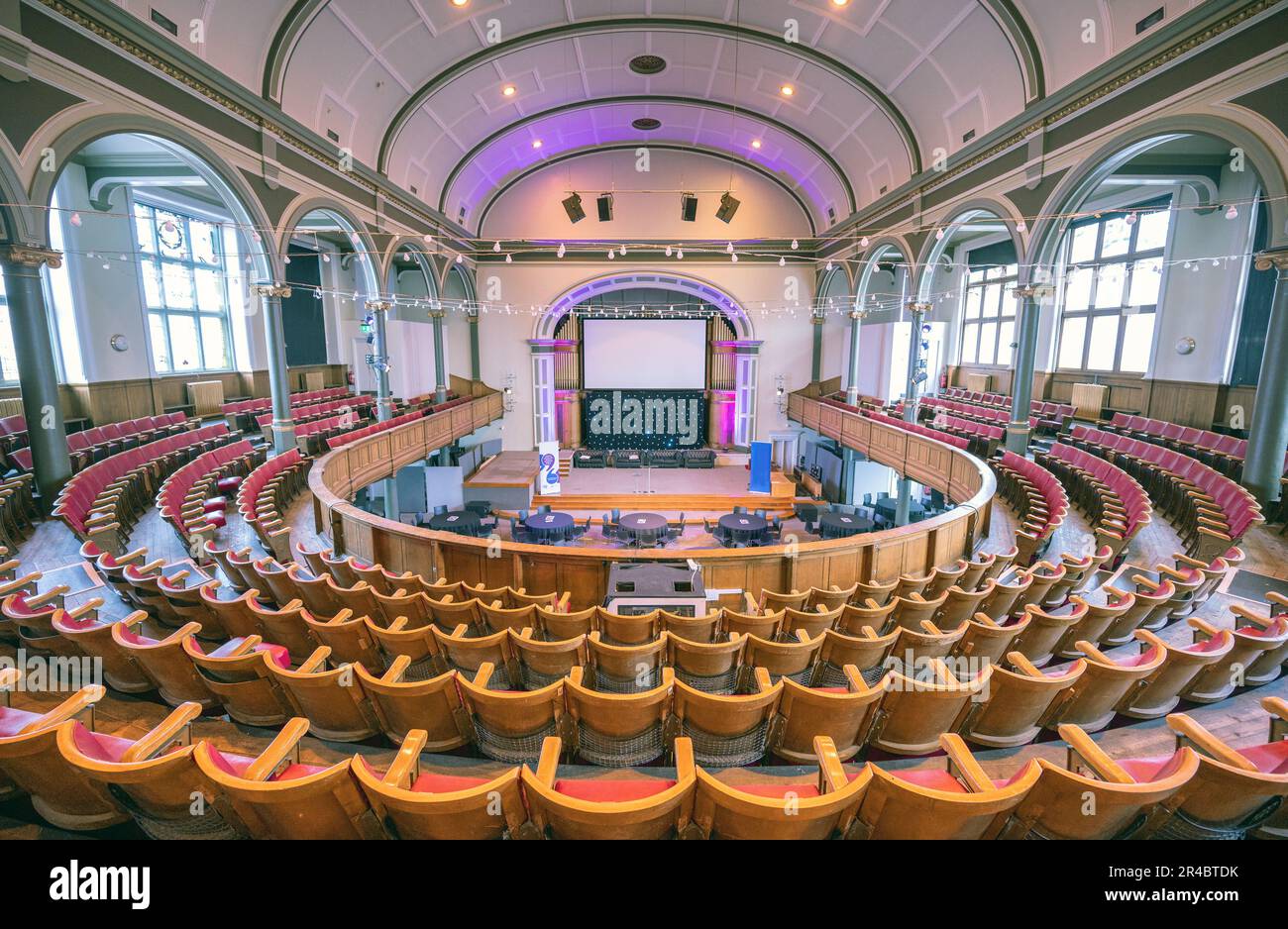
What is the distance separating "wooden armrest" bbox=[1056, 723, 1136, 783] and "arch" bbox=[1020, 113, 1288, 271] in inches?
315

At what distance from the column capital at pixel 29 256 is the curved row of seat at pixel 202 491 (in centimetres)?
297

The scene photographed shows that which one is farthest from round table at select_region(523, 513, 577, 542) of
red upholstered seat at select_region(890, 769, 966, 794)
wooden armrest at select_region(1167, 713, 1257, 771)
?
wooden armrest at select_region(1167, 713, 1257, 771)

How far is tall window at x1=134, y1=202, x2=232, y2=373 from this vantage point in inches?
606

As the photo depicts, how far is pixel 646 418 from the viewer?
24734mm

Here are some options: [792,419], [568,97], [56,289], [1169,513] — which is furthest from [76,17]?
[792,419]

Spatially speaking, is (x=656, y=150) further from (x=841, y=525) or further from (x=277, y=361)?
(x=277, y=361)

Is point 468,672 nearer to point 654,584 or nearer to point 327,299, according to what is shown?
point 654,584

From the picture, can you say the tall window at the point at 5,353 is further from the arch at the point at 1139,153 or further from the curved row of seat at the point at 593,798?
the arch at the point at 1139,153

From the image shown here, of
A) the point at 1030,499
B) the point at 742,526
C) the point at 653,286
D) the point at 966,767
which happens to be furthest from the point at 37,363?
the point at 653,286

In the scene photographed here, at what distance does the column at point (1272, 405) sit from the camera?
716 cm

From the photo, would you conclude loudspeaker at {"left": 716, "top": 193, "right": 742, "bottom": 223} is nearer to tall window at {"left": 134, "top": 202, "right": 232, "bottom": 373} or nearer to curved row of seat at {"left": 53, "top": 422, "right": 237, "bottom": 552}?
tall window at {"left": 134, "top": 202, "right": 232, "bottom": 373}

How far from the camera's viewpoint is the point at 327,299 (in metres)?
22.0

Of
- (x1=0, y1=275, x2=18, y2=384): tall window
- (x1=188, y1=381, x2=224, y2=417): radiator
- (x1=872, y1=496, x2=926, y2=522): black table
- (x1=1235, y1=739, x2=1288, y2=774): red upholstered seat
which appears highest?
(x1=0, y1=275, x2=18, y2=384): tall window
